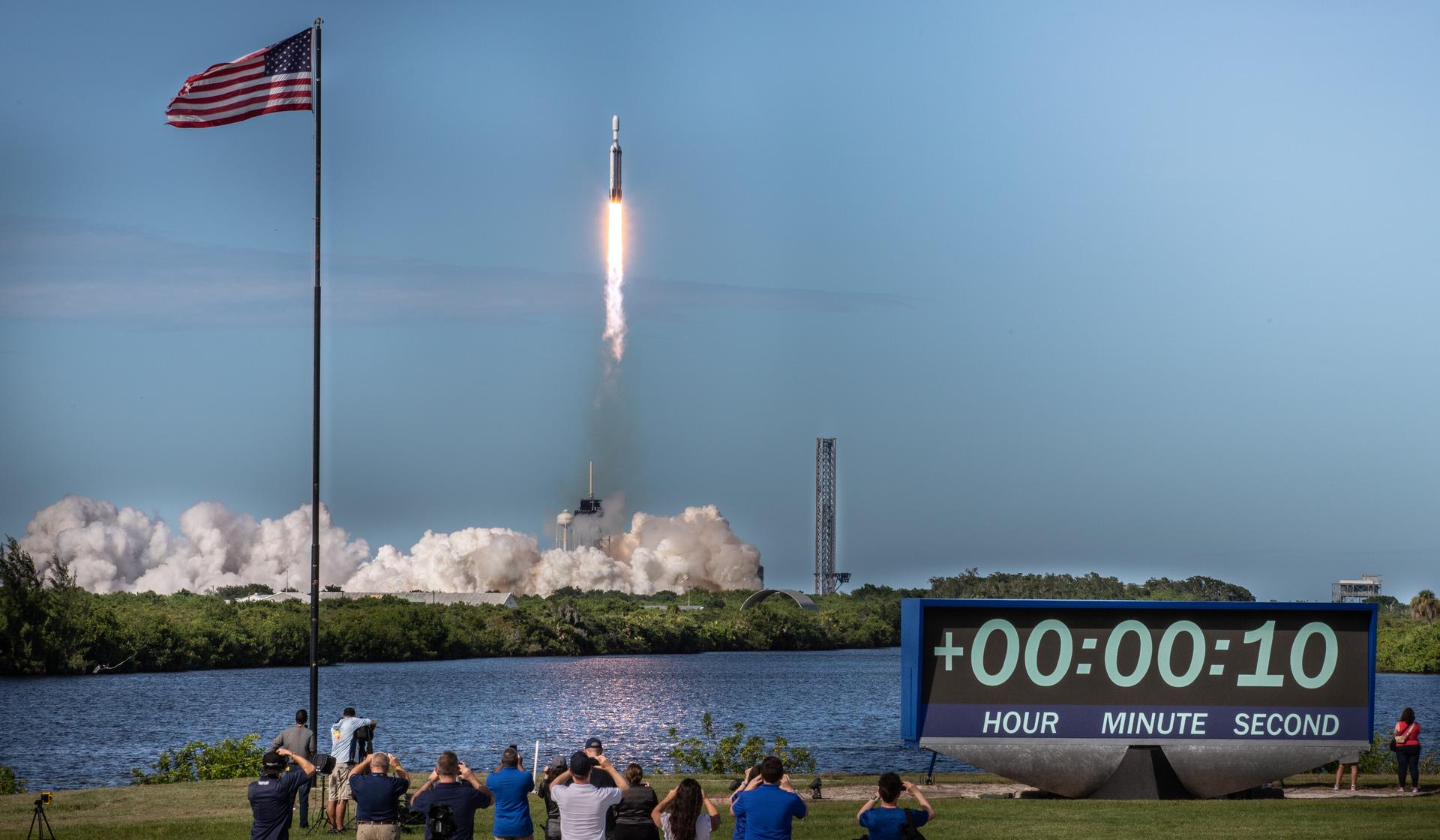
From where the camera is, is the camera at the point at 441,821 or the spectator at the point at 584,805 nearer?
the spectator at the point at 584,805

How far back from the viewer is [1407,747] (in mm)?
27875

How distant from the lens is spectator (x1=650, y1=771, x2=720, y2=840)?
14859 mm

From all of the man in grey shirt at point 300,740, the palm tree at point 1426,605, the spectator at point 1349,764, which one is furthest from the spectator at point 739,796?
the palm tree at point 1426,605

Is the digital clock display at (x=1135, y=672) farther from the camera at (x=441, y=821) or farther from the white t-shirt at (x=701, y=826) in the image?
the camera at (x=441, y=821)

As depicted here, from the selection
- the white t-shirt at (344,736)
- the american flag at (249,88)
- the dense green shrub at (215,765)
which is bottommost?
the dense green shrub at (215,765)

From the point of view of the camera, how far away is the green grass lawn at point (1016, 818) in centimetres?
2230

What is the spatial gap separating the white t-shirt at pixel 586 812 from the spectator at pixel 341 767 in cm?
736

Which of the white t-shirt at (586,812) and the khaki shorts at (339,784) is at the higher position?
the white t-shirt at (586,812)

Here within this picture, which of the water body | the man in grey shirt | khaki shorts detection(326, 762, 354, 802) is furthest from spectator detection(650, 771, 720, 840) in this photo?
the water body

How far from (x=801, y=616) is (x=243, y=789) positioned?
150788 millimetres

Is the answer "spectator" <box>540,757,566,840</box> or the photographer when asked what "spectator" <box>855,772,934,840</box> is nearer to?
"spectator" <box>540,757,566,840</box>

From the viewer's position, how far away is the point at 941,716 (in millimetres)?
25609

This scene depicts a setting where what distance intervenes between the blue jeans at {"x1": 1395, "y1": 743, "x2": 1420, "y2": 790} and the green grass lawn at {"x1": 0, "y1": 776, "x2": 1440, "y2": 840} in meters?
1.37

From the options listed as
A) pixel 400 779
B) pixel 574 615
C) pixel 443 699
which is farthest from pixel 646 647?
pixel 400 779
